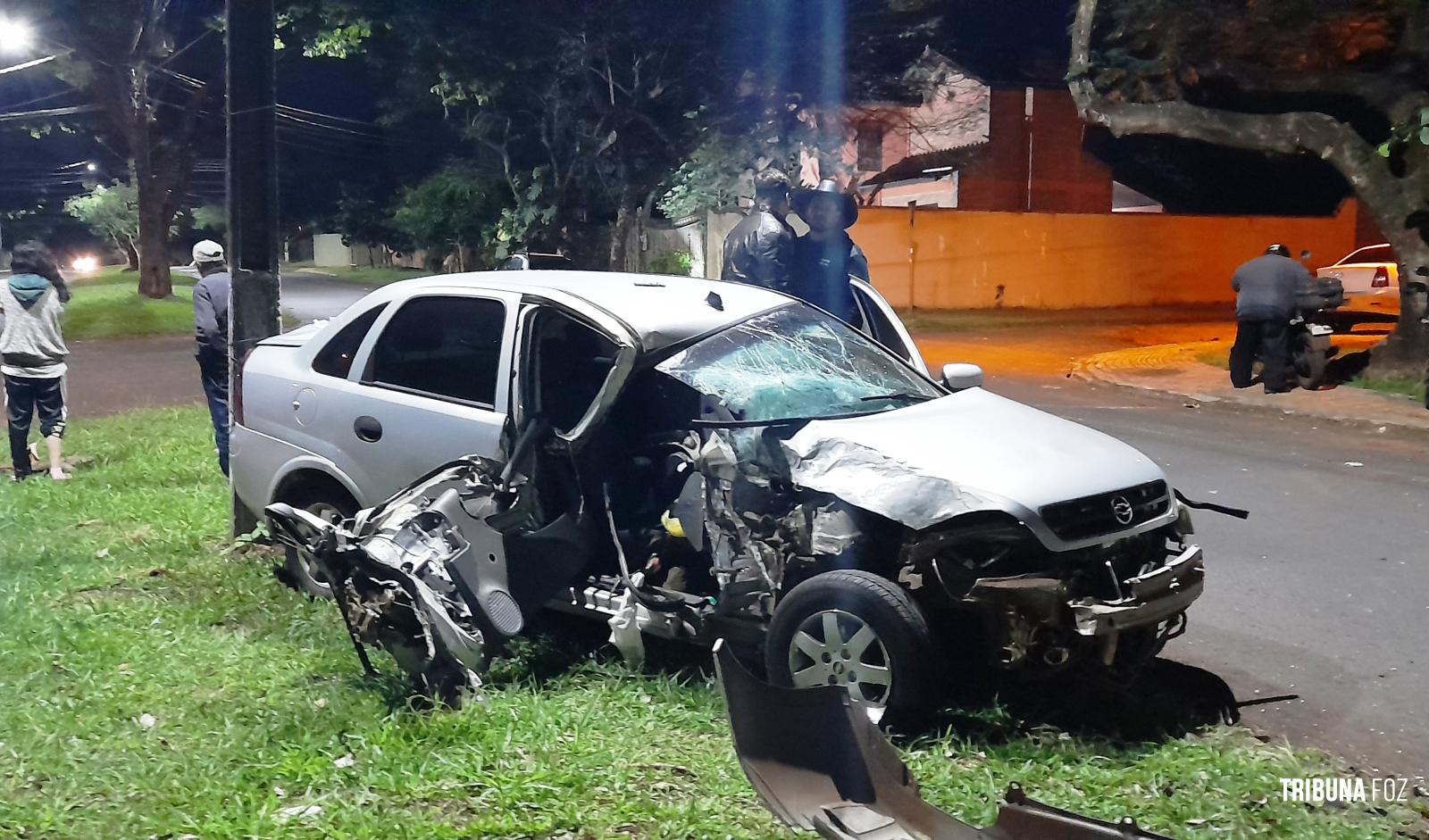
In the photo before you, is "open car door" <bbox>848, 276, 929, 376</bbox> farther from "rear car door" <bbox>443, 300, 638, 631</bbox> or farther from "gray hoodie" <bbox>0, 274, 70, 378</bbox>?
"gray hoodie" <bbox>0, 274, 70, 378</bbox>

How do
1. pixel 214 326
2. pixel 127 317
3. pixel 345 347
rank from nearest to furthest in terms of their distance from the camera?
pixel 345 347, pixel 214 326, pixel 127 317

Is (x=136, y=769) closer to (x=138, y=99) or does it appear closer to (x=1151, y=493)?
(x=1151, y=493)

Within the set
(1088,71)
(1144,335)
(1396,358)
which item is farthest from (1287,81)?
(1144,335)

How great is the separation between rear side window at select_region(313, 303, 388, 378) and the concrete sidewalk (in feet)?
33.2

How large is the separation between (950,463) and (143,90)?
1064 inches

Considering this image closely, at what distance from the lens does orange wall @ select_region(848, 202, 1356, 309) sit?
25047 millimetres

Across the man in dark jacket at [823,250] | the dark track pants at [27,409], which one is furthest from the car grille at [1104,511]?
the dark track pants at [27,409]

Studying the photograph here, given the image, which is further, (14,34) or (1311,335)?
(14,34)

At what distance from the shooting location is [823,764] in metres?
3.63

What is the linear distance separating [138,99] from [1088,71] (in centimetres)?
2019

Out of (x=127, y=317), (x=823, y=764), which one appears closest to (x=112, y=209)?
(x=127, y=317)

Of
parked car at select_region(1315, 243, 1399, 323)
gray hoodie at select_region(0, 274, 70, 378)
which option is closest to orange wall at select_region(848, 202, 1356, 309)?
parked car at select_region(1315, 243, 1399, 323)

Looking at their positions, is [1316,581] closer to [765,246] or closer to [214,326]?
[765,246]

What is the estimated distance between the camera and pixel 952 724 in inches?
180
